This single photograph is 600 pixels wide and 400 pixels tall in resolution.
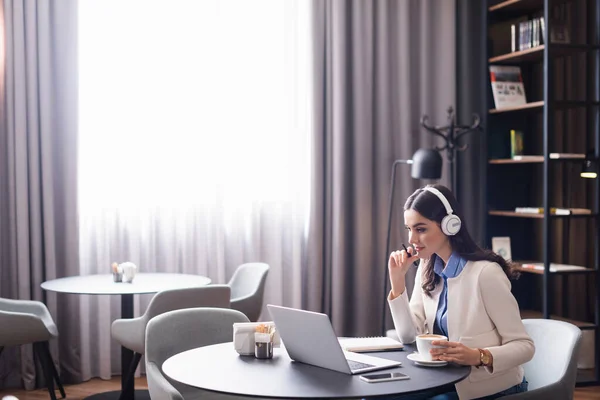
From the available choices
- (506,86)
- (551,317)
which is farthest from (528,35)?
(551,317)

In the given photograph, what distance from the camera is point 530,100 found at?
521 centimetres

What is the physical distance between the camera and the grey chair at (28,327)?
12.6 feet

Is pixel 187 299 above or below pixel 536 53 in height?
below

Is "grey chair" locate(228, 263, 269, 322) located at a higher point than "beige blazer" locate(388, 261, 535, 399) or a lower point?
lower

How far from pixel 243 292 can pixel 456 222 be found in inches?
94.9

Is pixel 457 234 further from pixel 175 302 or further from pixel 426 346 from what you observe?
pixel 175 302

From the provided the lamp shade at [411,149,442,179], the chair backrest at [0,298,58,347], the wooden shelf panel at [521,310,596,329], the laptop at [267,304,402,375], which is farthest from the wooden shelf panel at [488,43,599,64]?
the chair backrest at [0,298,58,347]

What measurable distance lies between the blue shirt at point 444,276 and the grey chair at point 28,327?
7.35ft

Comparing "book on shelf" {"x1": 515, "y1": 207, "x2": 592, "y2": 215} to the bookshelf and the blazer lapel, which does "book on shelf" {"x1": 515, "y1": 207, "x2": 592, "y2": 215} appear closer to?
the bookshelf

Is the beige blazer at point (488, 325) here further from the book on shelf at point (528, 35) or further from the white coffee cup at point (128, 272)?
the book on shelf at point (528, 35)

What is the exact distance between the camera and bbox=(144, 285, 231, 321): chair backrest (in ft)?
11.8

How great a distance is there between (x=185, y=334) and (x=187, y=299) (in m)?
0.93

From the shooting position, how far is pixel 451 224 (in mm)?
2426

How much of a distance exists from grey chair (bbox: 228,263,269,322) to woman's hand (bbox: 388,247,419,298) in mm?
1821
